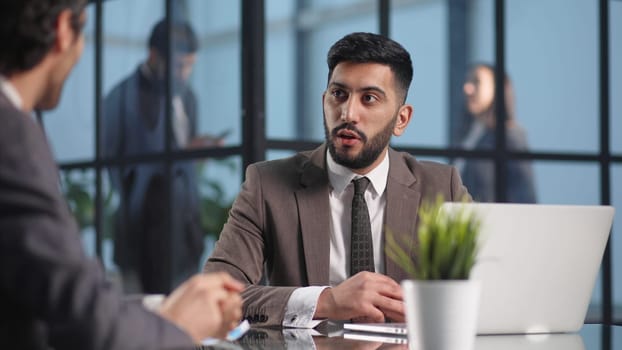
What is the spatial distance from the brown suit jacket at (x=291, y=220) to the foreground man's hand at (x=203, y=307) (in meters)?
1.24

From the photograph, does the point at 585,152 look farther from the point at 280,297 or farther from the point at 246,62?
the point at 280,297

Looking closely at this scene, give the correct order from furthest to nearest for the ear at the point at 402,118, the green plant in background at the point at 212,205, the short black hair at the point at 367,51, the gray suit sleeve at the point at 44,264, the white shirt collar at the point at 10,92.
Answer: the green plant in background at the point at 212,205 → the ear at the point at 402,118 → the short black hair at the point at 367,51 → the white shirt collar at the point at 10,92 → the gray suit sleeve at the point at 44,264

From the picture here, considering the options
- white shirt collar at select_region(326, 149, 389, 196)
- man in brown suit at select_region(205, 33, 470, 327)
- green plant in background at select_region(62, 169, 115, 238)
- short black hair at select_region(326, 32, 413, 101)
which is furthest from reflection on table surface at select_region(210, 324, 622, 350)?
green plant in background at select_region(62, 169, 115, 238)

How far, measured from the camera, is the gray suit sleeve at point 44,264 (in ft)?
3.64

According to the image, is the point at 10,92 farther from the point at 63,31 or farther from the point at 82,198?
the point at 82,198

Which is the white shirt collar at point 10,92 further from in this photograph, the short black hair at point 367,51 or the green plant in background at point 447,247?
the short black hair at point 367,51

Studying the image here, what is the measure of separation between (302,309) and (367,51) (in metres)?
0.90

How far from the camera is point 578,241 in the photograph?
2.02m

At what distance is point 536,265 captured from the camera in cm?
198

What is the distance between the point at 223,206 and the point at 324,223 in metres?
2.46

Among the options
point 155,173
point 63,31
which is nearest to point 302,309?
point 63,31

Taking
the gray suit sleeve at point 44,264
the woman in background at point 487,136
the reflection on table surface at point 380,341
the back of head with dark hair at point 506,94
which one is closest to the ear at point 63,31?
the gray suit sleeve at point 44,264

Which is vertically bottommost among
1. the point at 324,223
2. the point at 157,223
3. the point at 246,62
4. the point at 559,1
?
the point at 157,223

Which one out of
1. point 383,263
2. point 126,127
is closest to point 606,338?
point 383,263
